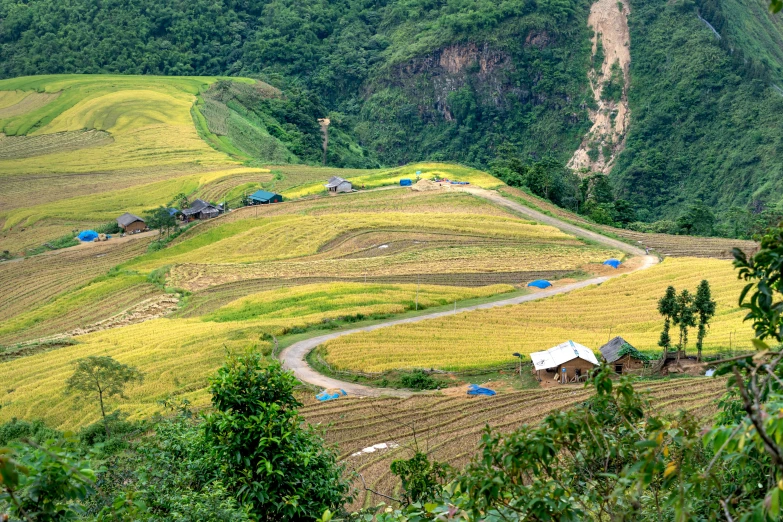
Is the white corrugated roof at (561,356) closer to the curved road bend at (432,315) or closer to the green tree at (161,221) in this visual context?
the curved road bend at (432,315)

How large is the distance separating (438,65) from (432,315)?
260 feet

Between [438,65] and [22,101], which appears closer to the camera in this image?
[22,101]

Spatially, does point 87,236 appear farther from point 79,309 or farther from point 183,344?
point 183,344

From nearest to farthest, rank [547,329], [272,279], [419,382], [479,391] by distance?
[479,391]
[419,382]
[547,329]
[272,279]

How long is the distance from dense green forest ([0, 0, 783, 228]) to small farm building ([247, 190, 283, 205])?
A: 22.7 m

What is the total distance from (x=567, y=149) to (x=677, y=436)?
10470 cm

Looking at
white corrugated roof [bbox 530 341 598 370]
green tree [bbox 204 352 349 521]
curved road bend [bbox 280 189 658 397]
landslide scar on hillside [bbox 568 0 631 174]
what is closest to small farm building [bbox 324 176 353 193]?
curved road bend [bbox 280 189 658 397]

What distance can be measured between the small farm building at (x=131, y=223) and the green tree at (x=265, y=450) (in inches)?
2105

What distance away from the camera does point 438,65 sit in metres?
114

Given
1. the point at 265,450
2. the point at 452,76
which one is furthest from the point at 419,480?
the point at 452,76

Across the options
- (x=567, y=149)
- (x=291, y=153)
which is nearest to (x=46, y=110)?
(x=291, y=153)

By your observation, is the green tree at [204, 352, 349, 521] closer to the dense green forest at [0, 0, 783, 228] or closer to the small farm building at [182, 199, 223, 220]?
the small farm building at [182, 199, 223, 220]

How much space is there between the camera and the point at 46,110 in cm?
9169

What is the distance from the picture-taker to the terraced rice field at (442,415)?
23.4 metres
